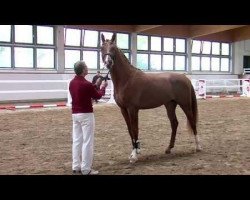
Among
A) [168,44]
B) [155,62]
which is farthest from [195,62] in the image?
[155,62]

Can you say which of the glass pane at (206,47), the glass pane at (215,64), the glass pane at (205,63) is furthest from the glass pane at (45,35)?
the glass pane at (215,64)

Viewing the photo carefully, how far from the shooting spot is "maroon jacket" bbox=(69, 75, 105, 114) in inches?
174

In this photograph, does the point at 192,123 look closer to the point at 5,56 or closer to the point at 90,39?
the point at 5,56

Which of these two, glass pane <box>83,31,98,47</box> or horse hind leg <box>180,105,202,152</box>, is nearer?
horse hind leg <box>180,105,202,152</box>

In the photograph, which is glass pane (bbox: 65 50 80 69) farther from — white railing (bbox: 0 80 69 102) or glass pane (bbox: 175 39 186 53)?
glass pane (bbox: 175 39 186 53)

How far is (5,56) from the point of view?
1756 cm

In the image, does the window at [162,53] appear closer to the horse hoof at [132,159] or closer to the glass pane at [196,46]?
the glass pane at [196,46]

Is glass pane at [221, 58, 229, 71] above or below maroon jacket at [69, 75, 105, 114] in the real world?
above

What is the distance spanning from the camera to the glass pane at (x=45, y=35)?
18.6 metres

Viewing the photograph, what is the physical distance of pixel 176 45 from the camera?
2495 centimetres

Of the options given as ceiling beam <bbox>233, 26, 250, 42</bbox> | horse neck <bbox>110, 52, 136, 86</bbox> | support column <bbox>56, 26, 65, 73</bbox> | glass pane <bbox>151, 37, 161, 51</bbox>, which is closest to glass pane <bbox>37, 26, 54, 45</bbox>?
support column <bbox>56, 26, 65, 73</bbox>
